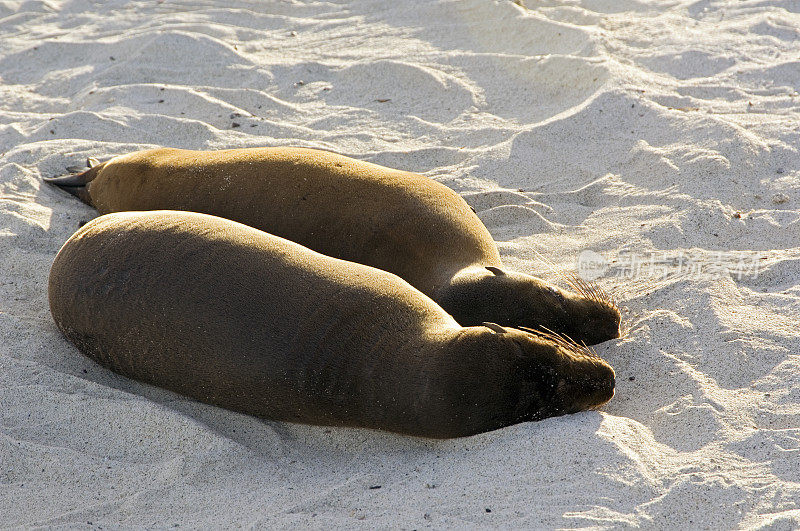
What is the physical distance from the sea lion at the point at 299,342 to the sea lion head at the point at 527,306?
309 millimetres

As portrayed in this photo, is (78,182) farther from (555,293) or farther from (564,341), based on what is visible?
(564,341)

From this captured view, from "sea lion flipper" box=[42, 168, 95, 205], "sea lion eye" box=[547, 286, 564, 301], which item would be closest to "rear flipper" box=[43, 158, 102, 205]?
"sea lion flipper" box=[42, 168, 95, 205]

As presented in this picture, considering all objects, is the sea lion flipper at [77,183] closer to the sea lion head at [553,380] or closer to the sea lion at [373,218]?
the sea lion at [373,218]

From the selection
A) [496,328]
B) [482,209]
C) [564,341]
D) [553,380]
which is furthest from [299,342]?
[482,209]

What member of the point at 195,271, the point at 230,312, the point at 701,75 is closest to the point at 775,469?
the point at 230,312

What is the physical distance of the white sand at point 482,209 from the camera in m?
3.29

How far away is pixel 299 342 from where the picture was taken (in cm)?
365

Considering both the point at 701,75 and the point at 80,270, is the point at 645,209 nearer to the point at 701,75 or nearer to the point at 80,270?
the point at 701,75

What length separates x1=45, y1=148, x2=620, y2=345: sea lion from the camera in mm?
4227

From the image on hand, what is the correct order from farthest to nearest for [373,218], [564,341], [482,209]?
1. [482,209]
2. [373,218]
3. [564,341]

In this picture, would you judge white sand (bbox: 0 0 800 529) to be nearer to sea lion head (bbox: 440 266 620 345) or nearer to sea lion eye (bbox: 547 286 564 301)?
sea lion head (bbox: 440 266 620 345)

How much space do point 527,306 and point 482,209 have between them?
138 centimetres

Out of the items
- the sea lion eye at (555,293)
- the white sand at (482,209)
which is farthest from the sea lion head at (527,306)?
the white sand at (482,209)

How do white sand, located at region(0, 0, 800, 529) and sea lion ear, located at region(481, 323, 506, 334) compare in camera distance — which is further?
sea lion ear, located at region(481, 323, 506, 334)
